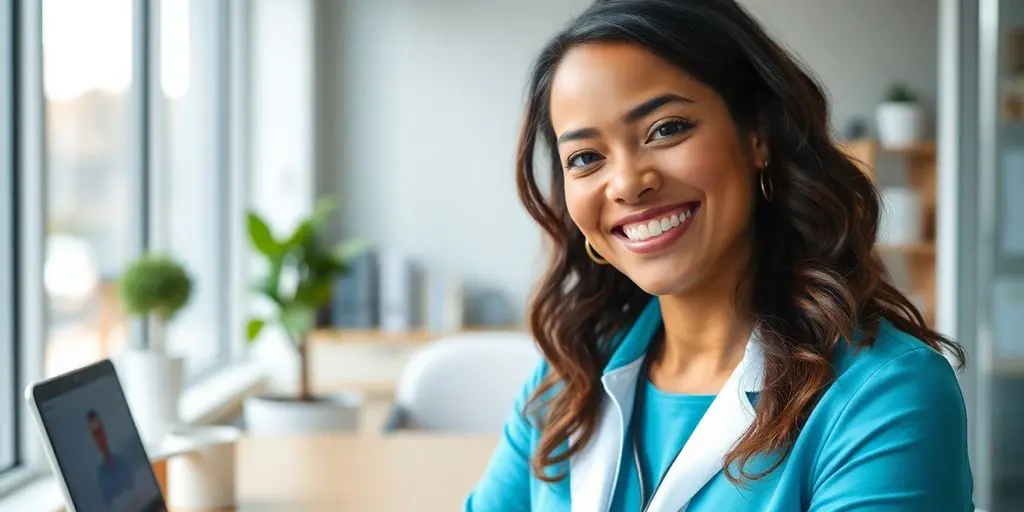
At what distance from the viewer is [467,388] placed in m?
3.04

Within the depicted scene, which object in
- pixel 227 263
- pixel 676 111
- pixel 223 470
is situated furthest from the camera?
pixel 227 263

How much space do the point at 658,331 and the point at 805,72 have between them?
17.3 inches

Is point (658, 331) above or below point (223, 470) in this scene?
above

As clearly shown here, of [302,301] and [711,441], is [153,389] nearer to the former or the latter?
[711,441]

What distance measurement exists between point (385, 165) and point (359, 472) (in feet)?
9.13

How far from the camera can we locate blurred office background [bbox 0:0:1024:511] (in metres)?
3.11

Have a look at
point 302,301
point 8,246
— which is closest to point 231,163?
point 302,301

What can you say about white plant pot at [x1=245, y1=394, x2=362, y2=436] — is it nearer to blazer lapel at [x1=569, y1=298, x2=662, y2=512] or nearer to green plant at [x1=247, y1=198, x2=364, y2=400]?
green plant at [x1=247, y1=198, x2=364, y2=400]

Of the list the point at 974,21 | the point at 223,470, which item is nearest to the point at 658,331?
the point at 223,470

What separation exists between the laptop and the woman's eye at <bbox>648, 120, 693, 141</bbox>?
782 mm

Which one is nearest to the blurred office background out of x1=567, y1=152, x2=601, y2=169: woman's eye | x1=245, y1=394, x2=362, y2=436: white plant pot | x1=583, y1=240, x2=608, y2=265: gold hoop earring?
x1=245, y1=394, x2=362, y2=436: white plant pot

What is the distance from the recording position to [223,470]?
1.89m

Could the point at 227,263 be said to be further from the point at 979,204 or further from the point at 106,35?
the point at 979,204

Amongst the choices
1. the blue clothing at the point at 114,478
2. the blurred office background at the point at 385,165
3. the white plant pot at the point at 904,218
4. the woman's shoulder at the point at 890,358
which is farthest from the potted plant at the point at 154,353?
the white plant pot at the point at 904,218
